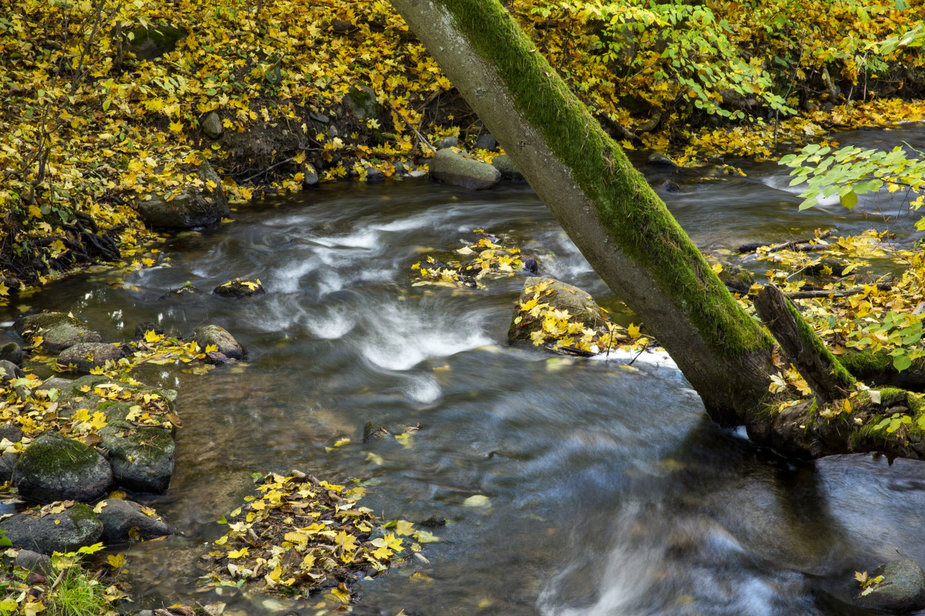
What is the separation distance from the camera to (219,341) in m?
7.07

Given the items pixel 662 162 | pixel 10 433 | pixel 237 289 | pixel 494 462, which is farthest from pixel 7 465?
pixel 662 162

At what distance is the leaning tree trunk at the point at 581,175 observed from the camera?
4203 millimetres

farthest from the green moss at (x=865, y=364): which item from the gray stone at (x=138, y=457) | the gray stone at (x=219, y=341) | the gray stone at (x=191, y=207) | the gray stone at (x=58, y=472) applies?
the gray stone at (x=191, y=207)

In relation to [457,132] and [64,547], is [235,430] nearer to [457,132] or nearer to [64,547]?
[64,547]

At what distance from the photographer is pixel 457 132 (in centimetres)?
1418

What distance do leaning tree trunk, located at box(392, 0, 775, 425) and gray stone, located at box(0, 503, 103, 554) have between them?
10.7ft

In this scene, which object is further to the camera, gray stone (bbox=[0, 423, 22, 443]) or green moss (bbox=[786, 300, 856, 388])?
gray stone (bbox=[0, 423, 22, 443])

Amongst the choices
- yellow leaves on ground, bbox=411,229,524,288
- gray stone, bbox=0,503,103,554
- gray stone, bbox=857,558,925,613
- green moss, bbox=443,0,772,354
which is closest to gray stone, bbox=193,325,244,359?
yellow leaves on ground, bbox=411,229,524,288

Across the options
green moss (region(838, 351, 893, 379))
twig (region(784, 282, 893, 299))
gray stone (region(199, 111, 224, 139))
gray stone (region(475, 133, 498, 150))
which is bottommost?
twig (region(784, 282, 893, 299))

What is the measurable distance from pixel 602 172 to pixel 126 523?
351 centimetres

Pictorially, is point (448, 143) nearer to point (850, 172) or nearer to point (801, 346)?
point (801, 346)

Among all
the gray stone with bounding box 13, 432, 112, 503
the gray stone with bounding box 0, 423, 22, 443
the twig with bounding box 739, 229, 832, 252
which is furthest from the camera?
the twig with bounding box 739, 229, 832, 252

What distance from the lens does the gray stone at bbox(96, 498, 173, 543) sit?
14.0 ft

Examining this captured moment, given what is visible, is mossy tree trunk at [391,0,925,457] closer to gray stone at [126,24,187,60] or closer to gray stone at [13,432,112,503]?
gray stone at [13,432,112,503]
